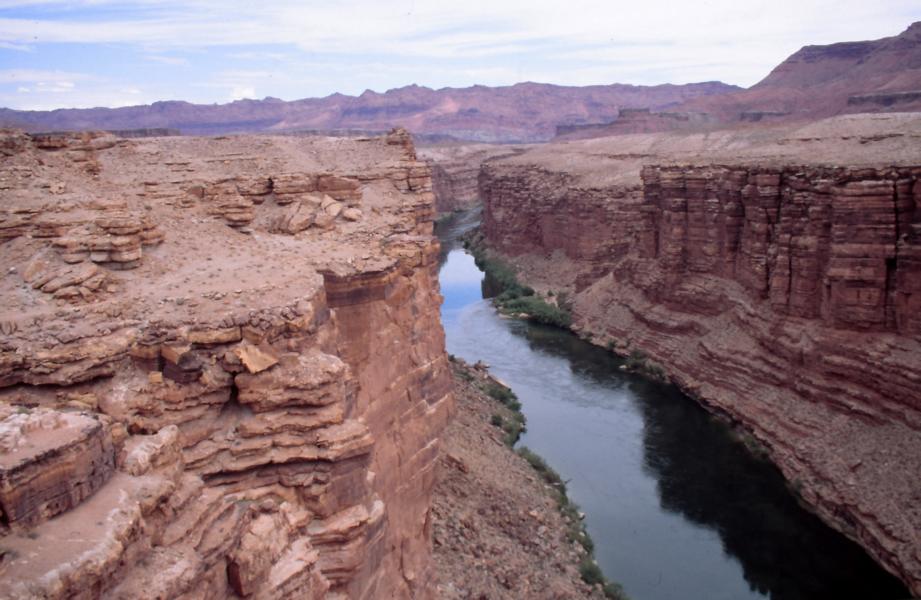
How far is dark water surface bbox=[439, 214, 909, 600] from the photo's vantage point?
57.5ft

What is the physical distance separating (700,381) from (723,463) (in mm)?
5366

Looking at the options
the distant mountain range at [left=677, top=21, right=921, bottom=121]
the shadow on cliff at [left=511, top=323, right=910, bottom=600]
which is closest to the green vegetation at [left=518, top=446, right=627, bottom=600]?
Answer: the shadow on cliff at [left=511, top=323, right=910, bottom=600]

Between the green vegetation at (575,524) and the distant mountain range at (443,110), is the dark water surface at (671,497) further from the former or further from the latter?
the distant mountain range at (443,110)

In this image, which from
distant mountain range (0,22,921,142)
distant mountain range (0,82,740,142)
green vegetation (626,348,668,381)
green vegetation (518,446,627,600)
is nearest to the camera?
green vegetation (518,446,627,600)

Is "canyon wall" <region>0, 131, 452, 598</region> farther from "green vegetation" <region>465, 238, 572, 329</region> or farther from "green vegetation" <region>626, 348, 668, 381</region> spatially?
"green vegetation" <region>465, 238, 572, 329</region>

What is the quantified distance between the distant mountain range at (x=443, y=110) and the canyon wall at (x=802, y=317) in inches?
4348

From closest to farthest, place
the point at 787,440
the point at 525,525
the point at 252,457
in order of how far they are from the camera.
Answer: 1. the point at 252,457
2. the point at 525,525
3. the point at 787,440

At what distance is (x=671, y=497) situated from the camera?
21.1 meters

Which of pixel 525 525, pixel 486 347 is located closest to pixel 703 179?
pixel 486 347

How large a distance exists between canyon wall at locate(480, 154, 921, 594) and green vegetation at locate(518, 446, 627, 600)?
581 centimetres

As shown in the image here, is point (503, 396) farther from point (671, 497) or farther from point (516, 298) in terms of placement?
point (516, 298)

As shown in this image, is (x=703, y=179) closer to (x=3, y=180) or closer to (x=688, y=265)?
(x=688, y=265)

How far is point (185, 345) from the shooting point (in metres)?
7.58

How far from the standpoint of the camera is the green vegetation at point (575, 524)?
1639cm
